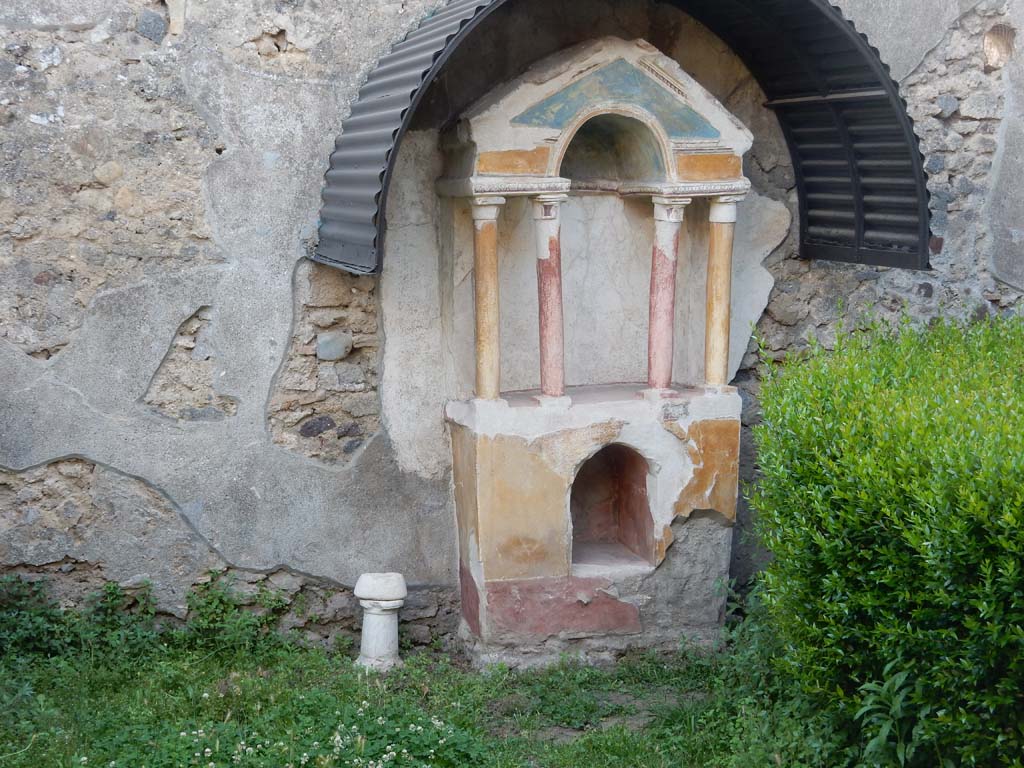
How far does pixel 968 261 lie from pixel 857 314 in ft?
1.96

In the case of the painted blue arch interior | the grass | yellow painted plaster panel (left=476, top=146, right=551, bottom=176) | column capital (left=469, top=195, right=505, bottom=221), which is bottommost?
the grass

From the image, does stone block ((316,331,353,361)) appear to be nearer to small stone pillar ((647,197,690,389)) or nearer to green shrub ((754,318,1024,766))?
small stone pillar ((647,197,690,389))

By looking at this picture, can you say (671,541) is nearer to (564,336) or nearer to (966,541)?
(564,336)

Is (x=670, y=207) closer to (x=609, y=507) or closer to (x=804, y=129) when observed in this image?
(x=804, y=129)

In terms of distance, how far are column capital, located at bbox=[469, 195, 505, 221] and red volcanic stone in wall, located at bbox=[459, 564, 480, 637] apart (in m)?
1.60

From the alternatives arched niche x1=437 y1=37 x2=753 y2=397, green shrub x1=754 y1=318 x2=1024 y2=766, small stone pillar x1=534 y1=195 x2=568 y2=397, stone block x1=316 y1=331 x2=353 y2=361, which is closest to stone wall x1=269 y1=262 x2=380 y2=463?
stone block x1=316 y1=331 x2=353 y2=361

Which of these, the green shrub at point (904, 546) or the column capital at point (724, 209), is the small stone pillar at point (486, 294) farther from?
the green shrub at point (904, 546)

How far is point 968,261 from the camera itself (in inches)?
219

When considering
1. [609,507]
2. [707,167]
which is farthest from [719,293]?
[609,507]

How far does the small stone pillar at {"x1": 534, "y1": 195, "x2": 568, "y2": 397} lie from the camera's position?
4.71 meters

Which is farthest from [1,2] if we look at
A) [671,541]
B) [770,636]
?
[770,636]

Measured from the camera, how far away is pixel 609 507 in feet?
17.9

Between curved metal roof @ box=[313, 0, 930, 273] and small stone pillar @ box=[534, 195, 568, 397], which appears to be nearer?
curved metal roof @ box=[313, 0, 930, 273]

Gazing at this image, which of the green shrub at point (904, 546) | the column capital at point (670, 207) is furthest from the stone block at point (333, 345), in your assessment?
the green shrub at point (904, 546)
